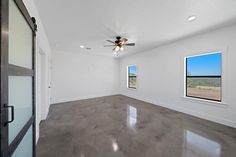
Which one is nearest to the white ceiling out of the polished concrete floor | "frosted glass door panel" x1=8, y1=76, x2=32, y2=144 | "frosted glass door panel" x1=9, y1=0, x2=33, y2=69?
"frosted glass door panel" x1=9, y1=0, x2=33, y2=69

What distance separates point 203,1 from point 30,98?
3.29 metres

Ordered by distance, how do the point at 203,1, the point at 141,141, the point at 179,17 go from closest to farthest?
the point at 203,1 < the point at 141,141 < the point at 179,17

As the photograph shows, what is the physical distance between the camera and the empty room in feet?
3.45

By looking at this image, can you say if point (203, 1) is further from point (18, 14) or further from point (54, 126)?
point (54, 126)

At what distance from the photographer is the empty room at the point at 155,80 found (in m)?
1.05

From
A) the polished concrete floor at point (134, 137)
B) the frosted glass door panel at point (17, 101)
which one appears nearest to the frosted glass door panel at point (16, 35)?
the frosted glass door panel at point (17, 101)

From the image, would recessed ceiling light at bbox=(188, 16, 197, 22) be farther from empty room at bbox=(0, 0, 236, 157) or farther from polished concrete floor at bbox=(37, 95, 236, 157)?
polished concrete floor at bbox=(37, 95, 236, 157)

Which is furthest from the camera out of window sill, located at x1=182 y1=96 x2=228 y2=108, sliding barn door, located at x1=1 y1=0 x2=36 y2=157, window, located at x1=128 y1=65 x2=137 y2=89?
window, located at x1=128 y1=65 x2=137 y2=89

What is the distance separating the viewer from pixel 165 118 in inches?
130

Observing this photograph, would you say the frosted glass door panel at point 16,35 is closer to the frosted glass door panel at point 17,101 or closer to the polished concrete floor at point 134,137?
the frosted glass door panel at point 17,101

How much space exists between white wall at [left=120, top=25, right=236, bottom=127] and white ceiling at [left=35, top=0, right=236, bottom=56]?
46 centimetres

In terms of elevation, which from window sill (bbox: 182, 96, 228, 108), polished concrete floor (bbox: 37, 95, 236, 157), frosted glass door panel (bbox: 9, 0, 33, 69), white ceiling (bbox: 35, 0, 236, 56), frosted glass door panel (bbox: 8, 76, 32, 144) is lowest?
polished concrete floor (bbox: 37, 95, 236, 157)

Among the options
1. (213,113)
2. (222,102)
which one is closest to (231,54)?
(222,102)

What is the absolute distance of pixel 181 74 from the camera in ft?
12.6
